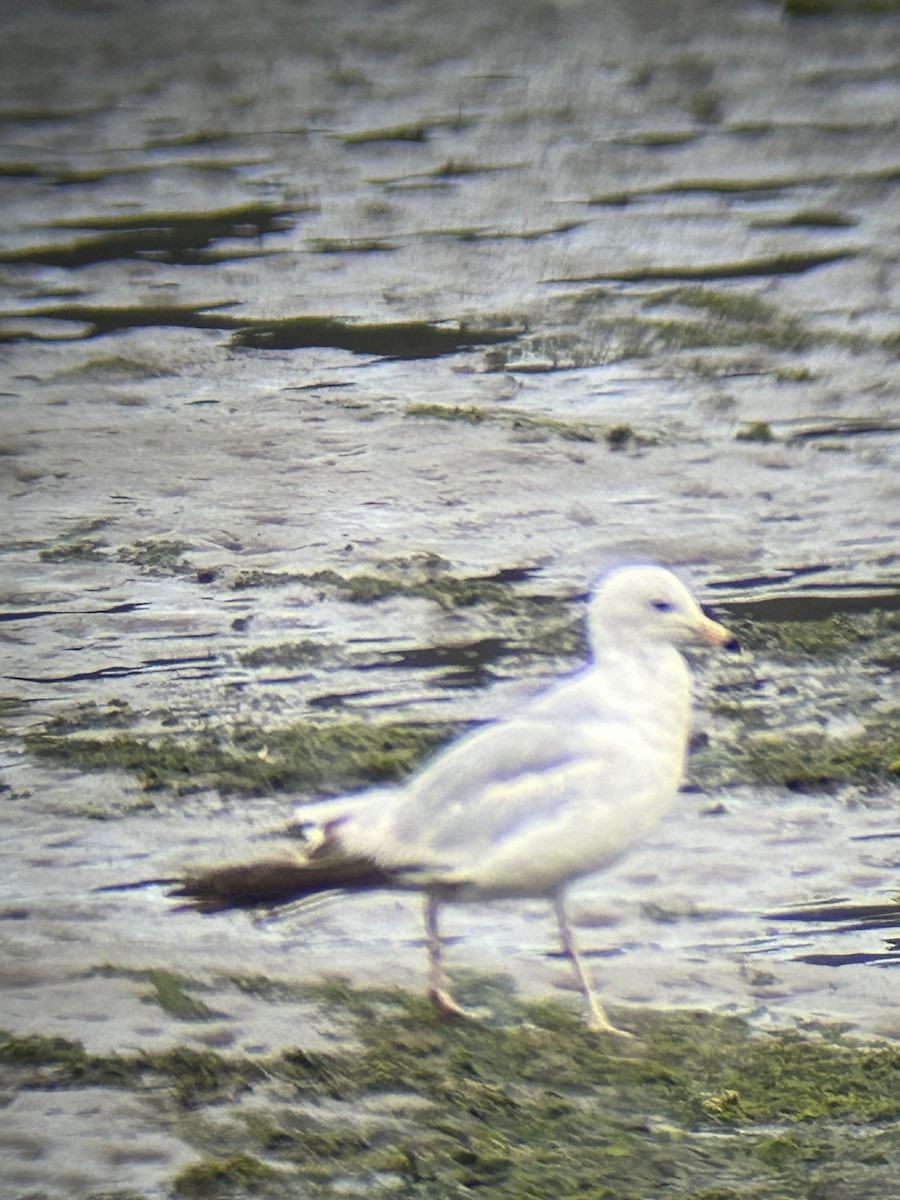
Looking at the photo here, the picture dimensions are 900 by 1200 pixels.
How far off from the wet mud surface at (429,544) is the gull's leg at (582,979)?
4cm

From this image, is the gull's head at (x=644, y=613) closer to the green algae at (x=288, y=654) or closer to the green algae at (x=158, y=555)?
the green algae at (x=288, y=654)

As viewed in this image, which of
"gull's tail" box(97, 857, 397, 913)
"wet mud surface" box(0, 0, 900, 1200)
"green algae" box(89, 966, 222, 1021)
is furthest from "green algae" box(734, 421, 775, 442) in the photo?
"green algae" box(89, 966, 222, 1021)

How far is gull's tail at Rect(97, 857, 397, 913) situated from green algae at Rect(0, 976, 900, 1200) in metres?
0.20

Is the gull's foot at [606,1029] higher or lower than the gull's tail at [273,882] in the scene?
lower

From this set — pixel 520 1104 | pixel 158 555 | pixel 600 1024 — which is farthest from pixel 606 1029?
pixel 158 555

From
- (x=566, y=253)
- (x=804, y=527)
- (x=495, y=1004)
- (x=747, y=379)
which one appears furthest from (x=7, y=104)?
(x=495, y=1004)

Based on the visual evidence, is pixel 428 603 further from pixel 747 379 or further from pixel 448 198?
pixel 448 198

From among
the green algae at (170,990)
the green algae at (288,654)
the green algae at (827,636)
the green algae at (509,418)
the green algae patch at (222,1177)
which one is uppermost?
the green algae at (509,418)

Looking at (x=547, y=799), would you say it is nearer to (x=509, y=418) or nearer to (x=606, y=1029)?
(x=606, y=1029)

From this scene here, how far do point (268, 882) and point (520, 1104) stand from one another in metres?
0.56

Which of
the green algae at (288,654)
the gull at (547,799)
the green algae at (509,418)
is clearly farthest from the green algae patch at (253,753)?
the green algae at (509,418)

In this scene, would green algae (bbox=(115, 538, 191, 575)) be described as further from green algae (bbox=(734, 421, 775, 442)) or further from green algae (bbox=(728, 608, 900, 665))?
green algae (bbox=(734, 421, 775, 442))

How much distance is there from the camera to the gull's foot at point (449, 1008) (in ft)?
8.29

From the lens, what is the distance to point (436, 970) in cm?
254
